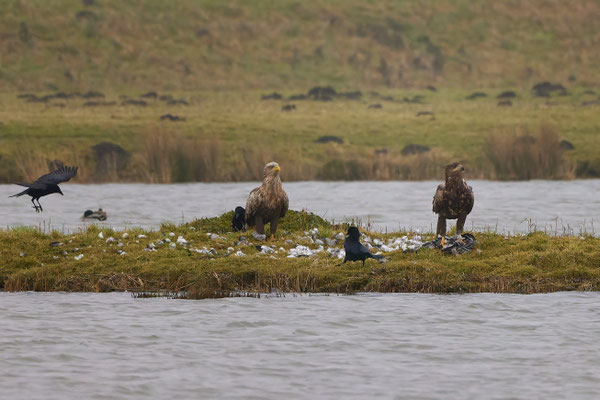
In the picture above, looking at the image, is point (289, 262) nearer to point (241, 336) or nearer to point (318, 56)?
point (241, 336)

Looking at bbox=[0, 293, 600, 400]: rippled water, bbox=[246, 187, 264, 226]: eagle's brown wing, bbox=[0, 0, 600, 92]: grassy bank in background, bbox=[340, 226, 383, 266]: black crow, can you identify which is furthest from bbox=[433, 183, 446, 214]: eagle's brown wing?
bbox=[0, 0, 600, 92]: grassy bank in background

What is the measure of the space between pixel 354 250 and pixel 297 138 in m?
41.6

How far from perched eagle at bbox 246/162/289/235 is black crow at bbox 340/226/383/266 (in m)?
2.70

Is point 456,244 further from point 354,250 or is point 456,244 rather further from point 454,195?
point 354,250

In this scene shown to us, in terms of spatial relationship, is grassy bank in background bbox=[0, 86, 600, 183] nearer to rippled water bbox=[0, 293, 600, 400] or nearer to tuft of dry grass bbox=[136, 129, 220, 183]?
tuft of dry grass bbox=[136, 129, 220, 183]

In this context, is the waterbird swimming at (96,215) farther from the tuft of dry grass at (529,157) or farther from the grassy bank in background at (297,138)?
the tuft of dry grass at (529,157)

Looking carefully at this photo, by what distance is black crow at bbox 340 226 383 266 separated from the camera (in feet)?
58.0

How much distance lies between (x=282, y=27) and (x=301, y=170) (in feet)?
216

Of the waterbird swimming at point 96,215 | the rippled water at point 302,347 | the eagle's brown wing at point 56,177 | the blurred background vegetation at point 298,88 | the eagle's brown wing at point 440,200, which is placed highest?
the blurred background vegetation at point 298,88

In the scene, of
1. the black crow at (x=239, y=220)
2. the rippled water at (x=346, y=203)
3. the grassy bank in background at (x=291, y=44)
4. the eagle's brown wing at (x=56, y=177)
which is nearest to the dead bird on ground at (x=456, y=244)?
the black crow at (x=239, y=220)

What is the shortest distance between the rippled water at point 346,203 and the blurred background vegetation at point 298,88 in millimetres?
2542

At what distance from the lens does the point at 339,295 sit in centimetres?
1745

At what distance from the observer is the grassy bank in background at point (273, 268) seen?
1762 cm

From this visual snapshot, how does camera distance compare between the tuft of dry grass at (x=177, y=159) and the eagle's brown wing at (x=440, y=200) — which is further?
the tuft of dry grass at (x=177, y=159)
